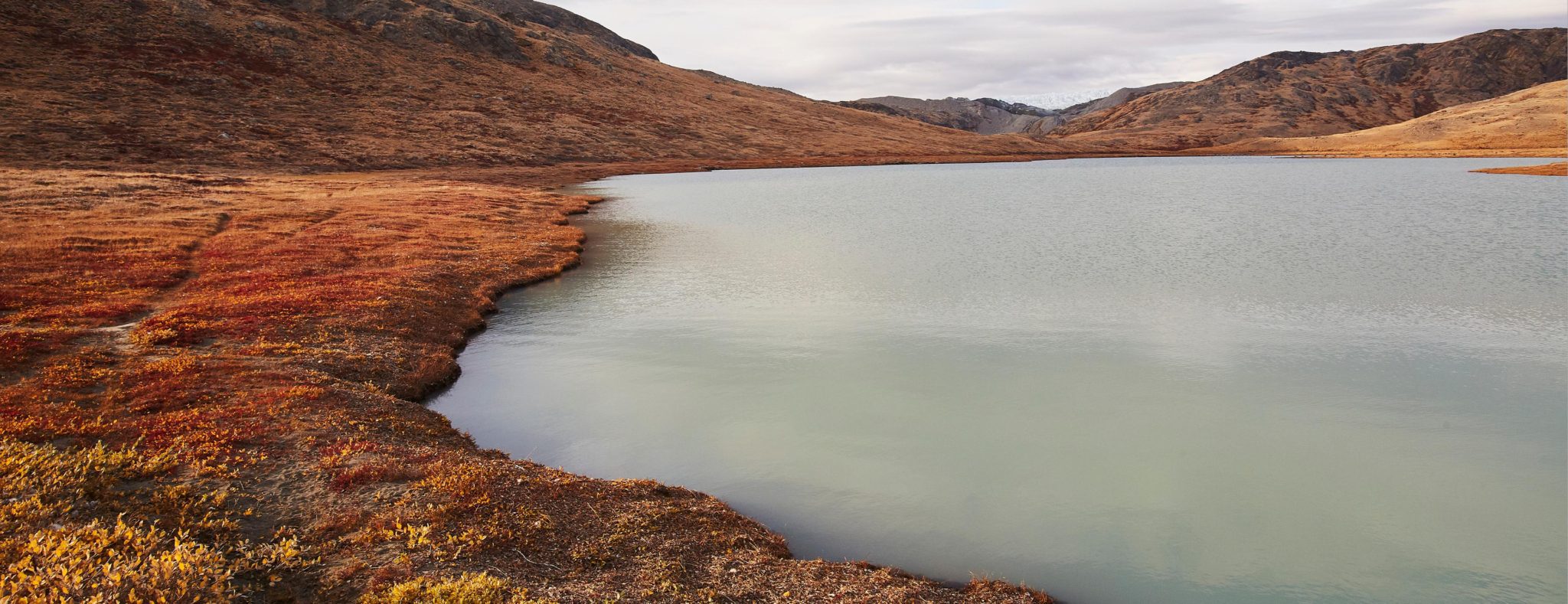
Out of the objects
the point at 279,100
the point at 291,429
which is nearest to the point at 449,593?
the point at 291,429

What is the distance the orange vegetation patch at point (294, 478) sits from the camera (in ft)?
43.1

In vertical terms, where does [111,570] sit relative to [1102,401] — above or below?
above

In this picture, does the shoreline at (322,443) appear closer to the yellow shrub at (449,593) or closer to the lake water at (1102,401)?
the yellow shrub at (449,593)

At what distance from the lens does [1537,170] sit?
104812 millimetres

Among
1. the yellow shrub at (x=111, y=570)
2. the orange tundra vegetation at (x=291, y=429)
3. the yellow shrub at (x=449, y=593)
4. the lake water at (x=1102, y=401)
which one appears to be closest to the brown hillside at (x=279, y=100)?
the orange tundra vegetation at (x=291, y=429)

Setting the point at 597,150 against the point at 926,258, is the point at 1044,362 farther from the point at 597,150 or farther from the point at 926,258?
the point at 597,150

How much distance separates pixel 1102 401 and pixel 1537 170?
117240mm

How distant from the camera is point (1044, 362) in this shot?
96.9 ft

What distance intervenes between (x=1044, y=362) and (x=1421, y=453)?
36.1 feet

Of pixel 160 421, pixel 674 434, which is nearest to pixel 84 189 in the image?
pixel 160 421

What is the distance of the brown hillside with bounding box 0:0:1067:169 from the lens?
121 metres

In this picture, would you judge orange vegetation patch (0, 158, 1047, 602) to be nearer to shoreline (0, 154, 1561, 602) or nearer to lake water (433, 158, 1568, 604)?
shoreline (0, 154, 1561, 602)

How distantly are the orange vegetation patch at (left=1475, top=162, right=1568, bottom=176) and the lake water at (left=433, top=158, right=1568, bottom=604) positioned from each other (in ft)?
203

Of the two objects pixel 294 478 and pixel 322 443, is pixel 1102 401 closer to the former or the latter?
pixel 322 443
